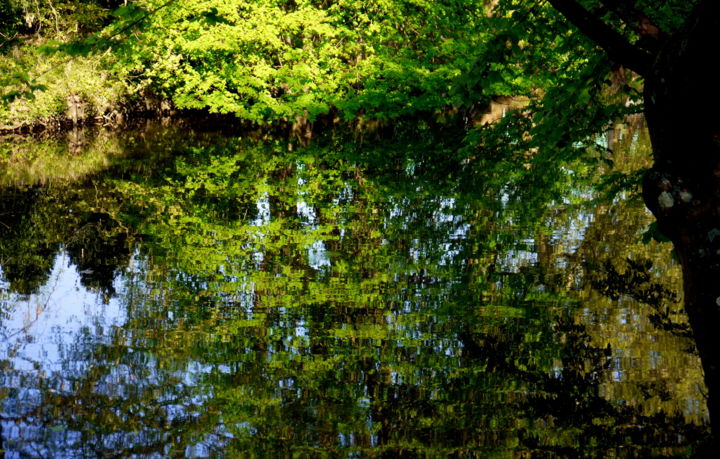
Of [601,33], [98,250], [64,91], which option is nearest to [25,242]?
[98,250]

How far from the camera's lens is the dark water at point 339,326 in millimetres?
6250

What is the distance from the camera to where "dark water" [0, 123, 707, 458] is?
625 centimetres

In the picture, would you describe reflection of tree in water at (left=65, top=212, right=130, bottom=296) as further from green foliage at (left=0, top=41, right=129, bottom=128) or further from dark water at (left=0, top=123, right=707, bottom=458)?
green foliage at (left=0, top=41, right=129, bottom=128)

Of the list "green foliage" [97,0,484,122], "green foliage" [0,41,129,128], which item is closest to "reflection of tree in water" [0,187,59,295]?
"green foliage" [0,41,129,128]

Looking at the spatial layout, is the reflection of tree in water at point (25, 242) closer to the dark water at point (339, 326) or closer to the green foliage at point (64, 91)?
the dark water at point (339, 326)

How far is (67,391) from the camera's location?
6941 mm

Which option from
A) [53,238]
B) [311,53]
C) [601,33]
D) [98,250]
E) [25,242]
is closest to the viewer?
[601,33]

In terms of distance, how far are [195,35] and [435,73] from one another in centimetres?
1025

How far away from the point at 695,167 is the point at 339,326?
548 cm

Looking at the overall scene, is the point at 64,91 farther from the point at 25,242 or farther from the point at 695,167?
the point at 695,167

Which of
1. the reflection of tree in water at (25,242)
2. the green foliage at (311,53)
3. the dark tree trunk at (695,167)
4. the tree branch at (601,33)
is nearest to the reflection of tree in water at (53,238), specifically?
the reflection of tree in water at (25,242)

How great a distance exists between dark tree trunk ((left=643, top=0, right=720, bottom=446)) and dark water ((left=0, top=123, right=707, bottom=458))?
227 cm

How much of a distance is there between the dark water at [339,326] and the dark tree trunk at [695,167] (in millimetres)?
2271

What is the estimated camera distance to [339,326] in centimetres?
885
